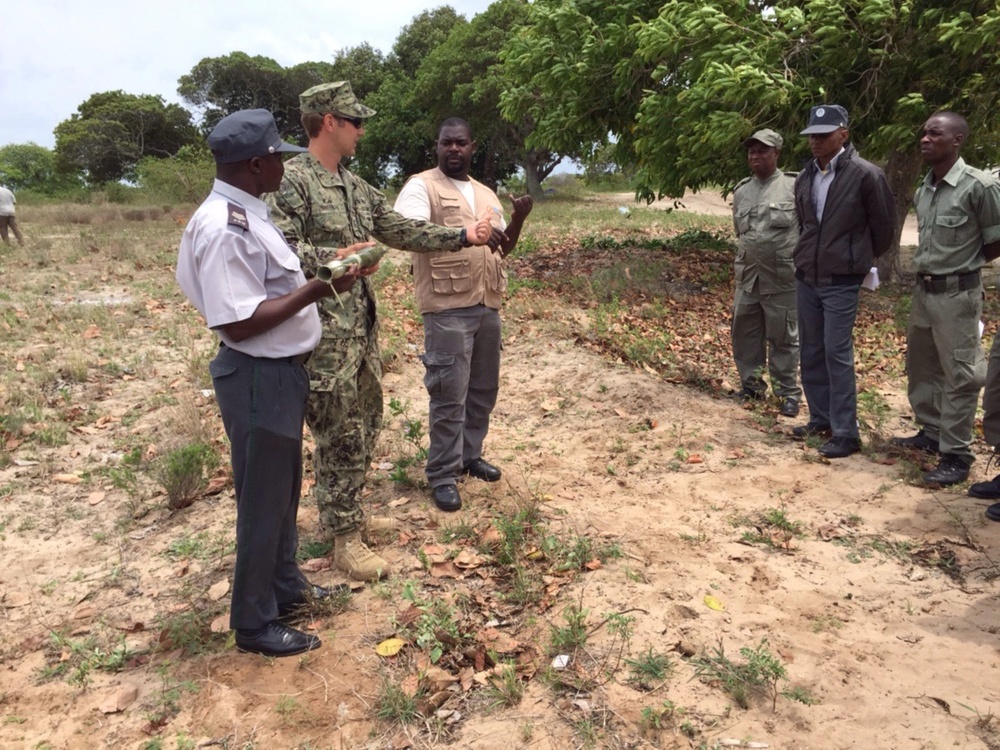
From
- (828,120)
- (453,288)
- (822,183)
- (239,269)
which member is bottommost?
(453,288)

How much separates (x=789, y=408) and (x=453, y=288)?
2966 mm

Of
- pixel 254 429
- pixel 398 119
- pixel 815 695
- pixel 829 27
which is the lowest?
pixel 815 695

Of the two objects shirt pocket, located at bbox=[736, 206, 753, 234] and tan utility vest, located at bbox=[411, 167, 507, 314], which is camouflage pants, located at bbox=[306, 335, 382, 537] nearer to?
tan utility vest, located at bbox=[411, 167, 507, 314]

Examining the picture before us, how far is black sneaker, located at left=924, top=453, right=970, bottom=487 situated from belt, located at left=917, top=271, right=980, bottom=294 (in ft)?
3.20

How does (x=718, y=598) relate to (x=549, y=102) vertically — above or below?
below

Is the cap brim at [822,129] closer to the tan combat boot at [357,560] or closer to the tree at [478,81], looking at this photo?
the tan combat boot at [357,560]

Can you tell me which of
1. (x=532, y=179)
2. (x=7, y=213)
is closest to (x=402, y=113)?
(x=532, y=179)

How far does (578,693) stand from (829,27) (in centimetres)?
757

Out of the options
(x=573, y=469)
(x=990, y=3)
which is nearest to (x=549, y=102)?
(x=990, y=3)

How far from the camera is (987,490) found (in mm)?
4172

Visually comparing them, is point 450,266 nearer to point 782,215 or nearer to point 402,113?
point 782,215

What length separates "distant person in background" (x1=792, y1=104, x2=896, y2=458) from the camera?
15.4ft

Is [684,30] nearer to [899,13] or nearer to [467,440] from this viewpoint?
[899,13]

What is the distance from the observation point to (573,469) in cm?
484
